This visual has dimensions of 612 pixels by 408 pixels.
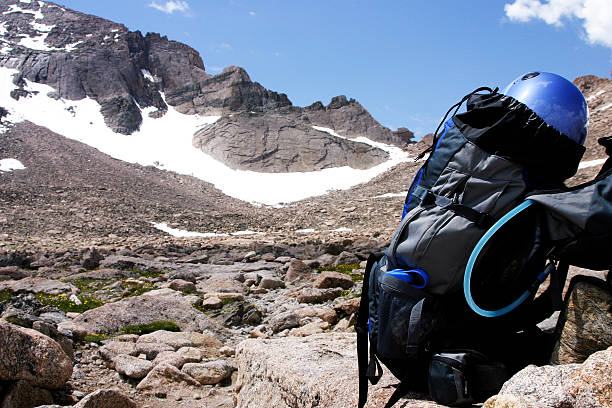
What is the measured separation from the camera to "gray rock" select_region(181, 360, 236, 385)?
22.2ft

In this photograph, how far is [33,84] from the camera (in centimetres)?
8281

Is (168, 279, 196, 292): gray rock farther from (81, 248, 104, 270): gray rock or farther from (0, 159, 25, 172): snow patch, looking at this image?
(0, 159, 25, 172): snow patch

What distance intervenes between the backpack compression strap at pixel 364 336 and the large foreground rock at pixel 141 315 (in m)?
6.72

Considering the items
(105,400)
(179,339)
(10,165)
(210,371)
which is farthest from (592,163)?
(10,165)

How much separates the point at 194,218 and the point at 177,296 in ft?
100

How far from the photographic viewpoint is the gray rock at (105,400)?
16.1 feet

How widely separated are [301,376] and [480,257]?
2119mm

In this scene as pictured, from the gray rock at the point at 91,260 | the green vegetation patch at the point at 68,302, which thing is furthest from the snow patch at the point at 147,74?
the green vegetation patch at the point at 68,302

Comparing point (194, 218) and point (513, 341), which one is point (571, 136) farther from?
point (194, 218)

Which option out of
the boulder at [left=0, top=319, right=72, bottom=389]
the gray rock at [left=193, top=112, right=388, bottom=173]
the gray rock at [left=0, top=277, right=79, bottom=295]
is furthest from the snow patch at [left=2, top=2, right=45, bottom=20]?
the boulder at [left=0, top=319, right=72, bottom=389]

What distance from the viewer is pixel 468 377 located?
9.47 feet

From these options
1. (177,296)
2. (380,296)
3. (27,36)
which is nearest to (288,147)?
(27,36)

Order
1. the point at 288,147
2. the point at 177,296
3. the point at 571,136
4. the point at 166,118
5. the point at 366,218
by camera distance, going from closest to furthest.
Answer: the point at 571,136 < the point at 177,296 < the point at 366,218 < the point at 288,147 < the point at 166,118

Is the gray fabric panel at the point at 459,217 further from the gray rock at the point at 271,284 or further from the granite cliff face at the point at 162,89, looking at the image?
the granite cliff face at the point at 162,89
